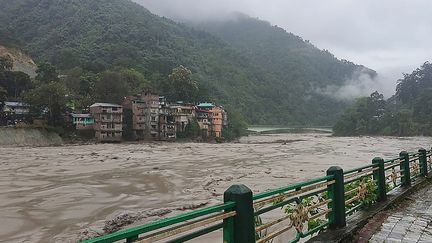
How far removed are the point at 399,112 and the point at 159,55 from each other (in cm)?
7093

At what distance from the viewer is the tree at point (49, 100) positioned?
169 ft

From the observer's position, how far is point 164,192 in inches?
719

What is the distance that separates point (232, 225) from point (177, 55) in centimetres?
12357

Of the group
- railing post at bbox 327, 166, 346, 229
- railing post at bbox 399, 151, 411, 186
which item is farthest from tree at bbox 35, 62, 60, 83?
railing post at bbox 327, 166, 346, 229

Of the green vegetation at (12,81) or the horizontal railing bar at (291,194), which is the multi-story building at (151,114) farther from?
the horizontal railing bar at (291,194)

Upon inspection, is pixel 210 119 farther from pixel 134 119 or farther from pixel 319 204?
pixel 319 204

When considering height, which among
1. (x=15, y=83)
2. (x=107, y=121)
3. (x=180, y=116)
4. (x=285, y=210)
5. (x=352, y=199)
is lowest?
(x=352, y=199)

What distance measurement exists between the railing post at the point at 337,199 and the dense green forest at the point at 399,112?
333ft

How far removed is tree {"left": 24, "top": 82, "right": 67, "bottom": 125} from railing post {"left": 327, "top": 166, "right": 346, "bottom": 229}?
51.8 meters

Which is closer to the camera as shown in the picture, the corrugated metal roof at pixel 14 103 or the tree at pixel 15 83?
the corrugated metal roof at pixel 14 103

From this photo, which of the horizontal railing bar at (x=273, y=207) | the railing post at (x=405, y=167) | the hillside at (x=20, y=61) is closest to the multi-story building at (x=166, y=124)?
the hillside at (x=20, y=61)

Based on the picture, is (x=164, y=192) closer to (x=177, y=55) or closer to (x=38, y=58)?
(x=38, y=58)

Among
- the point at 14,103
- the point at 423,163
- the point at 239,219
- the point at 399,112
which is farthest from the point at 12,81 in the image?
the point at 399,112

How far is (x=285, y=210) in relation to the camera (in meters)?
5.36
